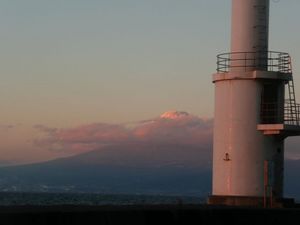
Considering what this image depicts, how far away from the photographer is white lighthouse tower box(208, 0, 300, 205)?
25.5 metres

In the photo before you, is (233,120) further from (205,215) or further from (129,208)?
(129,208)

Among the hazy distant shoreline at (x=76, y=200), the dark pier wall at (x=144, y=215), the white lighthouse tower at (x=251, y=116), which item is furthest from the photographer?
the hazy distant shoreline at (x=76, y=200)

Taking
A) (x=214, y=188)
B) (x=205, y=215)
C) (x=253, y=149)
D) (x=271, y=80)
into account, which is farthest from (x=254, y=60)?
(x=205, y=215)

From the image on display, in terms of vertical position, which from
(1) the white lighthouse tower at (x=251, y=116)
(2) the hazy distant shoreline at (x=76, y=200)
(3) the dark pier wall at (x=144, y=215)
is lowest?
(2) the hazy distant shoreline at (x=76, y=200)

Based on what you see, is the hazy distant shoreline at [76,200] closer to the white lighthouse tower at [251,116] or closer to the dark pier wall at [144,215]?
the dark pier wall at [144,215]

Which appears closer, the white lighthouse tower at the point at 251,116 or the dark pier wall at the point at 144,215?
the dark pier wall at the point at 144,215

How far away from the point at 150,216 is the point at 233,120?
8251mm

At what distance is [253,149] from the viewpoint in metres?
25.5

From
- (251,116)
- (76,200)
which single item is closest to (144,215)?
(251,116)

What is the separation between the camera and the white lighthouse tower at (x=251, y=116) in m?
25.5

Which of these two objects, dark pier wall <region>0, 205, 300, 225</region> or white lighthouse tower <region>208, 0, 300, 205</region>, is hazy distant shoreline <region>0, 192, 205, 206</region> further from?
white lighthouse tower <region>208, 0, 300, 205</region>

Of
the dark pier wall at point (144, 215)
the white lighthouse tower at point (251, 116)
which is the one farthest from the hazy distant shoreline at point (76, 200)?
the white lighthouse tower at point (251, 116)

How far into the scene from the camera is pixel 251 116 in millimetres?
25578

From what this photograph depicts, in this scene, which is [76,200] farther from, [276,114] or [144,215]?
[144,215]
